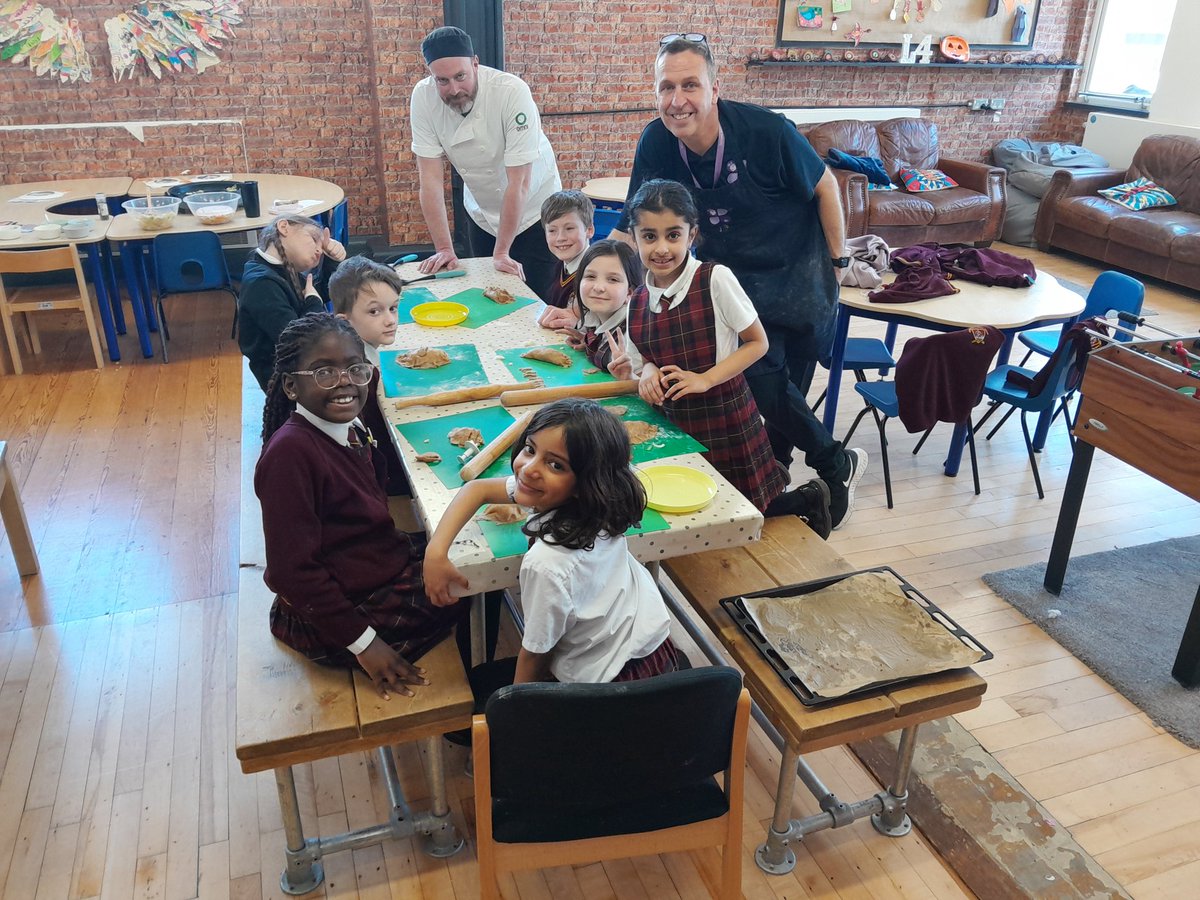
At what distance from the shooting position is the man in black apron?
265cm

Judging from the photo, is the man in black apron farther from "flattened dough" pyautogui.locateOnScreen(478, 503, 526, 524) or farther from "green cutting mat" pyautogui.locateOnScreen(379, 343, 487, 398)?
"flattened dough" pyautogui.locateOnScreen(478, 503, 526, 524)

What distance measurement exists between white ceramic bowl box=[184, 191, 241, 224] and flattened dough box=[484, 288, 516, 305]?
102 inches

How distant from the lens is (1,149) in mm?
5918

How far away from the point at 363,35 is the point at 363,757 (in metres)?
5.54

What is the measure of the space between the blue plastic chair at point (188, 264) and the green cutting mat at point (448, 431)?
3.27 meters

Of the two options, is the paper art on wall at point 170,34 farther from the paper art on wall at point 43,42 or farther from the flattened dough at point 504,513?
the flattened dough at point 504,513

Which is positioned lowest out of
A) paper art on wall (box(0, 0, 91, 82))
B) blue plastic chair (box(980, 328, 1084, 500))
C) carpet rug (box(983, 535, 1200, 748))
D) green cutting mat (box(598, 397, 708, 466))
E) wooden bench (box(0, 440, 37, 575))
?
carpet rug (box(983, 535, 1200, 748))

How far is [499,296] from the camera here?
10.7 ft

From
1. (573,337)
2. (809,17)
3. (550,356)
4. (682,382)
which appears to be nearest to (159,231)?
(573,337)

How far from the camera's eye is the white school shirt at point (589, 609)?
5.37 ft

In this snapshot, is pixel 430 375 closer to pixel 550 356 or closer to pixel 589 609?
pixel 550 356

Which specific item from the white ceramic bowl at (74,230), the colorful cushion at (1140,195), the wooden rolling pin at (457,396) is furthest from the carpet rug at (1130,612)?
the white ceramic bowl at (74,230)

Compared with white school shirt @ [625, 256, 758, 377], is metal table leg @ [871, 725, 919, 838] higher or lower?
lower

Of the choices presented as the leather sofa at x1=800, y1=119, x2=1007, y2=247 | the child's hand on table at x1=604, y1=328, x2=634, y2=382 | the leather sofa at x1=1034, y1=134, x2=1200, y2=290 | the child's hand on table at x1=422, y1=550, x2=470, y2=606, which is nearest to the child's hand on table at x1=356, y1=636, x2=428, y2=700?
the child's hand on table at x1=422, y1=550, x2=470, y2=606
